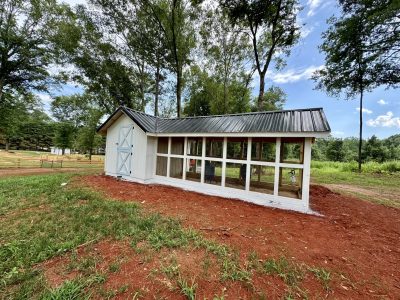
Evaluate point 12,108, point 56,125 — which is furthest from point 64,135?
point 12,108

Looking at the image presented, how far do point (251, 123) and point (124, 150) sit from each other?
6.13m

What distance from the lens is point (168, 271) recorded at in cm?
259

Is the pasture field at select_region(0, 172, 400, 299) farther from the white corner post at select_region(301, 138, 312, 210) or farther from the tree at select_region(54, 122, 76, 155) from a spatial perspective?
the tree at select_region(54, 122, 76, 155)

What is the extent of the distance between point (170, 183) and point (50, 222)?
4.55 m

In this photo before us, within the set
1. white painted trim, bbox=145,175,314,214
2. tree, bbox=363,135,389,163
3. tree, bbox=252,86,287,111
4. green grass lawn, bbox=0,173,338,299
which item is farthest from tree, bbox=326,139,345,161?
green grass lawn, bbox=0,173,338,299

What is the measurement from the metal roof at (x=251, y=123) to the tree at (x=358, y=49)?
8509mm

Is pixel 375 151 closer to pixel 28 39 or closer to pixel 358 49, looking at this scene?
pixel 358 49

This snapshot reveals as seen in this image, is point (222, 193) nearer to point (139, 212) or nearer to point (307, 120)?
point (139, 212)

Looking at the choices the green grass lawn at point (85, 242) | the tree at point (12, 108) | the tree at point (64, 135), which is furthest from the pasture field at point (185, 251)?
the tree at point (64, 135)

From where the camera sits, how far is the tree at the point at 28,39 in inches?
585

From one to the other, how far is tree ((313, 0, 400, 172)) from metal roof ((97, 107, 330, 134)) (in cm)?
851

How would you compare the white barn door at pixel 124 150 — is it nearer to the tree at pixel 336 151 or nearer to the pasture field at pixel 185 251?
the pasture field at pixel 185 251

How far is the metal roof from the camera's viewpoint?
5.52 metres

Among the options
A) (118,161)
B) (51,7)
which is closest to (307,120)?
(118,161)
